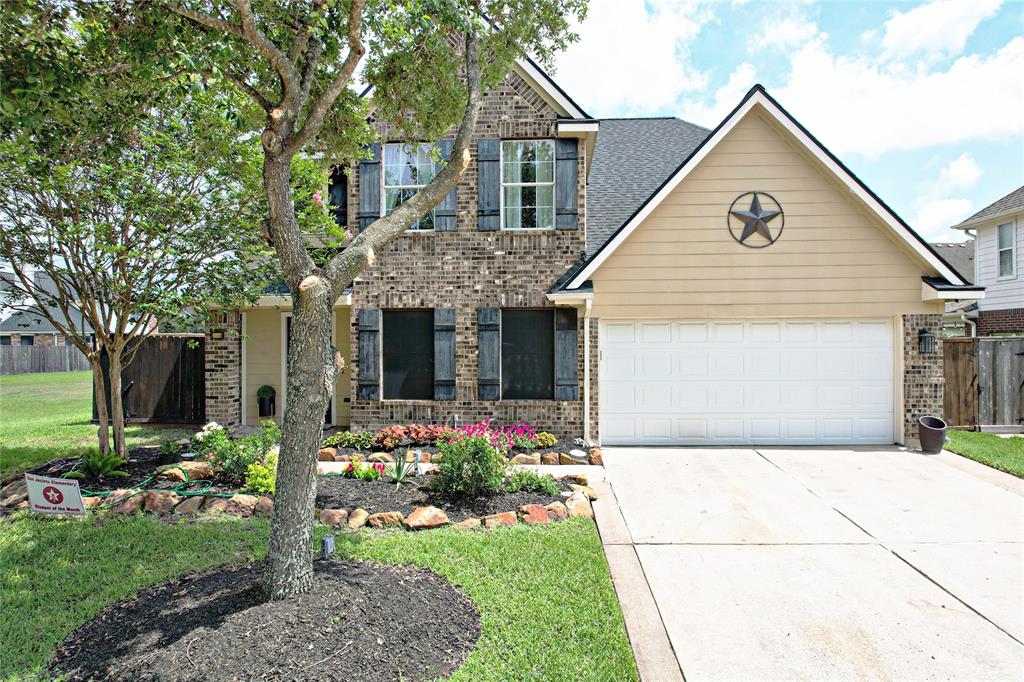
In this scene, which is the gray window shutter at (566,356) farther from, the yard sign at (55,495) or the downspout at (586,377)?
the yard sign at (55,495)

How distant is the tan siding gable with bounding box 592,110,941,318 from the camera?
9773 millimetres

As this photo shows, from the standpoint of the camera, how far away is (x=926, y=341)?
9672mm

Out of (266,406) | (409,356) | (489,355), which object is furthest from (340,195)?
(489,355)

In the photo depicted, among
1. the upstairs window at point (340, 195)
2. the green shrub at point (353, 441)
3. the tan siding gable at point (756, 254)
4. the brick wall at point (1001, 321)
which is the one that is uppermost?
the upstairs window at point (340, 195)

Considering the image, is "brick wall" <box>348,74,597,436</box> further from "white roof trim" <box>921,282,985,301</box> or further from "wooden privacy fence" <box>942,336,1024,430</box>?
"wooden privacy fence" <box>942,336,1024,430</box>

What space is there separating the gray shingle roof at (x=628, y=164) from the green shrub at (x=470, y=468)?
524 cm

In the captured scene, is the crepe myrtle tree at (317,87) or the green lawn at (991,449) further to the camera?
the green lawn at (991,449)

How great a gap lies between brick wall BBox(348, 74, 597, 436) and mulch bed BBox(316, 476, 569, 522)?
3.20 meters

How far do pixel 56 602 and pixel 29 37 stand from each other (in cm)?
414

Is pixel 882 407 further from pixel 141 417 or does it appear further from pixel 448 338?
pixel 141 417

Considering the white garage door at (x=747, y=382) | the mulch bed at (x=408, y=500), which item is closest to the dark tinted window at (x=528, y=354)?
the white garage door at (x=747, y=382)

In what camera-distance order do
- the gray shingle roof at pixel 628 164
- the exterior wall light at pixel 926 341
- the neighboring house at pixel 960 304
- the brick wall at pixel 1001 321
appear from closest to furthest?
the exterior wall light at pixel 926 341
the gray shingle roof at pixel 628 164
the brick wall at pixel 1001 321
the neighboring house at pixel 960 304

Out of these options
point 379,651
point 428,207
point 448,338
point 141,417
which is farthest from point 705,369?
point 141,417

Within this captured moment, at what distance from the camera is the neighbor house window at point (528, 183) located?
10.2 m
